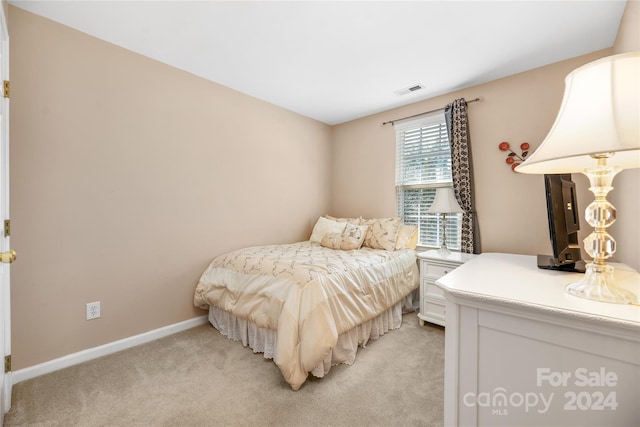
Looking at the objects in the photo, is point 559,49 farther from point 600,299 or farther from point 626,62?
point 600,299

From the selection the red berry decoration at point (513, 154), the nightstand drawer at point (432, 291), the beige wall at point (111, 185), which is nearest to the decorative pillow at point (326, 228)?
the beige wall at point (111, 185)

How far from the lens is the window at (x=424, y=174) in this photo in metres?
3.02

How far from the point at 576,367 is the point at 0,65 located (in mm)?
2804

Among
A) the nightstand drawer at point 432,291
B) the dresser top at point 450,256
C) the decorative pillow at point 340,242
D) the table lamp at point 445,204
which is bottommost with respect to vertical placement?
the nightstand drawer at point 432,291

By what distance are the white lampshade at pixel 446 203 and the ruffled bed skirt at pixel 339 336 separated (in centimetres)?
103

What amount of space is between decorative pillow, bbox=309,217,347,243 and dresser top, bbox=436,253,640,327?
1.86 metres

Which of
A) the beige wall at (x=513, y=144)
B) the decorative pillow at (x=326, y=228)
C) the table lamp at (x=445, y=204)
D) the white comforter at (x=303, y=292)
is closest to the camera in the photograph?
the white comforter at (x=303, y=292)

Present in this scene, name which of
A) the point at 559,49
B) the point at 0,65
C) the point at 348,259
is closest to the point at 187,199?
the point at 0,65

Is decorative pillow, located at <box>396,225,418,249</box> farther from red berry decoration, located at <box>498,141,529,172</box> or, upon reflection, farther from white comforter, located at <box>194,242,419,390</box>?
red berry decoration, located at <box>498,141,529,172</box>

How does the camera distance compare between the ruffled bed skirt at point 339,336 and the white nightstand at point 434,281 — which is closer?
the ruffled bed skirt at point 339,336

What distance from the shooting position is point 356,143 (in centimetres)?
381

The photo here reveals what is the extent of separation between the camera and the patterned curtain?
2717 millimetres

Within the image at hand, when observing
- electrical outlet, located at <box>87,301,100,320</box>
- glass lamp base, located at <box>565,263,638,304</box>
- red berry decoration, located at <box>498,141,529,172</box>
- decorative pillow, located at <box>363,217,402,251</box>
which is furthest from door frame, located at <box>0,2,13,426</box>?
red berry decoration, located at <box>498,141,529,172</box>

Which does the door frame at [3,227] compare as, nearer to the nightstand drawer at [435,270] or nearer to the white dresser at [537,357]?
the white dresser at [537,357]
